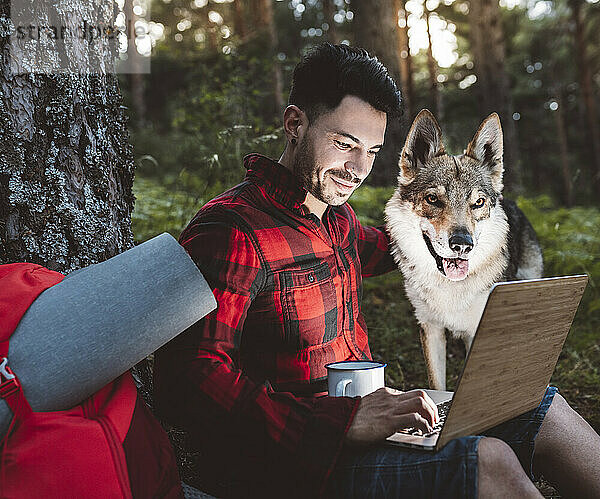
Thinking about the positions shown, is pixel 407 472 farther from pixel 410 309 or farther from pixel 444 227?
pixel 410 309

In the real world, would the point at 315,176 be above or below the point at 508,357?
above

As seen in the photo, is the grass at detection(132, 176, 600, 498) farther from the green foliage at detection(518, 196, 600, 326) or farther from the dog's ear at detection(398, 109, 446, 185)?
the dog's ear at detection(398, 109, 446, 185)

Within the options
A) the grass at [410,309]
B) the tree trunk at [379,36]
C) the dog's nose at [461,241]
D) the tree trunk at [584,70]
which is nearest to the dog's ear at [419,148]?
the dog's nose at [461,241]

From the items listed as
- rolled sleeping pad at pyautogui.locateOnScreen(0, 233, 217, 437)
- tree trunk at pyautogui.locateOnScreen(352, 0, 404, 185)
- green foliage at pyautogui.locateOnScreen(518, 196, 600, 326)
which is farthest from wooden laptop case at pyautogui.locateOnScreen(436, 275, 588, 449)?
tree trunk at pyautogui.locateOnScreen(352, 0, 404, 185)

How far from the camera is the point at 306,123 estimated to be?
2.34 meters

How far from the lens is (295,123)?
238 centimetres

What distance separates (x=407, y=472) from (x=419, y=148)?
221 centimetres

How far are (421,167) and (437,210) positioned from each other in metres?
0.41

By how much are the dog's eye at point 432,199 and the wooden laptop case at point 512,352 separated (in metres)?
1.22

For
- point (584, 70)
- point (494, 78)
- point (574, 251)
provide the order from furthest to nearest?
point (584, 70), point (494, 78), point (574, 251)

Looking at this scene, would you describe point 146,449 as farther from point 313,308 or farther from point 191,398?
point 313,308

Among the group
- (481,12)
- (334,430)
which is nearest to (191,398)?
(334,430)

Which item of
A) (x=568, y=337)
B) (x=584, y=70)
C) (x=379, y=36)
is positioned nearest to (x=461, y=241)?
(x=568, y=337)

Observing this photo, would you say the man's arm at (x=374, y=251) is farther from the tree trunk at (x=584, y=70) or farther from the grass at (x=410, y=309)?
the tree trunk at (x=584, y=70)
